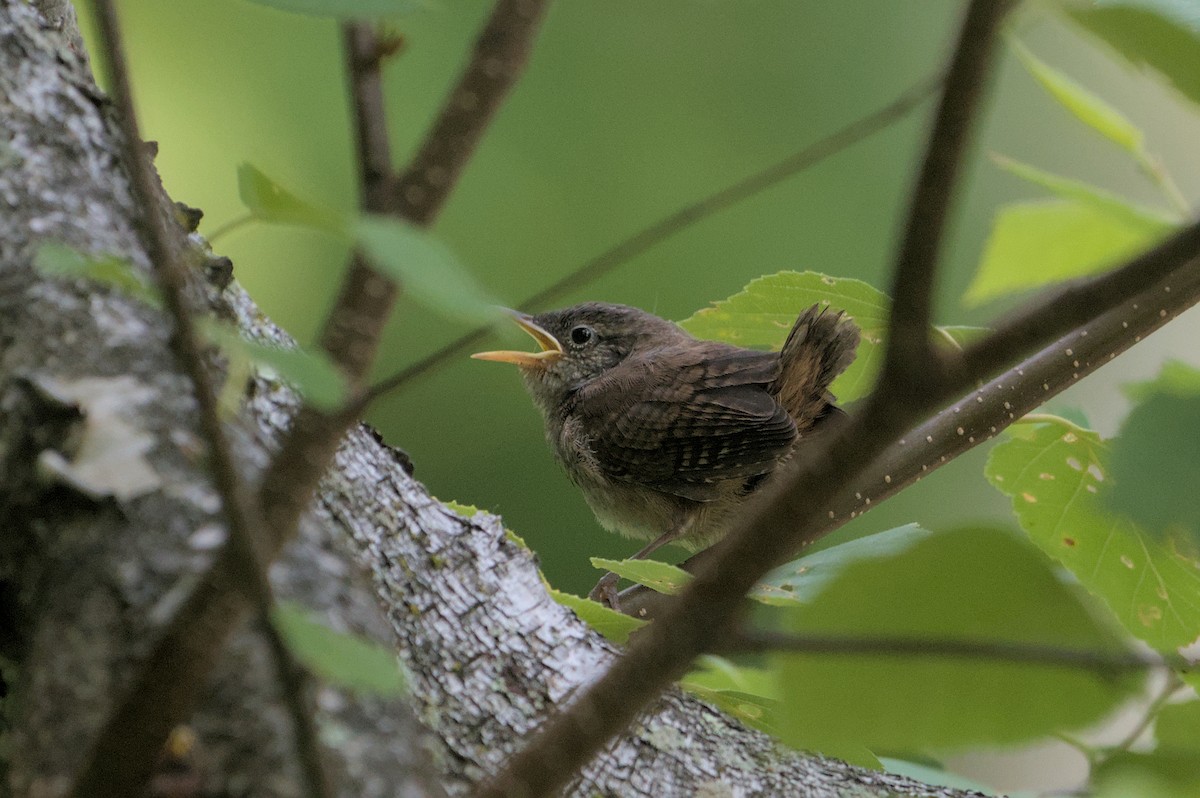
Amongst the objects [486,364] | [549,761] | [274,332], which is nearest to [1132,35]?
[549,761]

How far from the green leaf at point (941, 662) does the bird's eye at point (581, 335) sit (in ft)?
8.73

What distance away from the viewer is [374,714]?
1.99 feet

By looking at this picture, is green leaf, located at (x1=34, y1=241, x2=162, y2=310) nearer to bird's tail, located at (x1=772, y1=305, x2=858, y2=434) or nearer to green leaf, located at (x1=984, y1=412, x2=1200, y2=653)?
green leaf, located at (x1=984, y1=412, x2=1200, y2=653)

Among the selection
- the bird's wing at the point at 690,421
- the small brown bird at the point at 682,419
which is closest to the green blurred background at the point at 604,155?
the small brown bird at the point at 682,419

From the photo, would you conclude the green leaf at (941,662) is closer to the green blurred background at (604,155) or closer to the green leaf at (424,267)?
the green leaf at (424,267)

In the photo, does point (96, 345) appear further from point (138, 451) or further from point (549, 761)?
point (549, 761)

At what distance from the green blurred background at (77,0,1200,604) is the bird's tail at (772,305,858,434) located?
1.64 m

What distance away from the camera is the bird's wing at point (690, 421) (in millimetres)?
2275

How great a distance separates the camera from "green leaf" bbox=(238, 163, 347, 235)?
0.43 m

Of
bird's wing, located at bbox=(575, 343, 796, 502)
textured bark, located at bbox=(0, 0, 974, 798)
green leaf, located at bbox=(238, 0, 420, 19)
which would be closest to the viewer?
green leaf, located at bbox=(238, 0, 420, 19)

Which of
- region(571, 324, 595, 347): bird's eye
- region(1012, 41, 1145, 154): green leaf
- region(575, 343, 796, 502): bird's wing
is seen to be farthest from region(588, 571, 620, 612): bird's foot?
region(1012, 41, 1145, 154): green leaf

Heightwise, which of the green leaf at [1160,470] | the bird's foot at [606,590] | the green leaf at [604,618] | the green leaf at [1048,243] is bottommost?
the green leaf at [1160,470]

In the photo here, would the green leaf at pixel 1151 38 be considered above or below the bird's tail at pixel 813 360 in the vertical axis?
below

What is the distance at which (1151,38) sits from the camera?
0.49m
